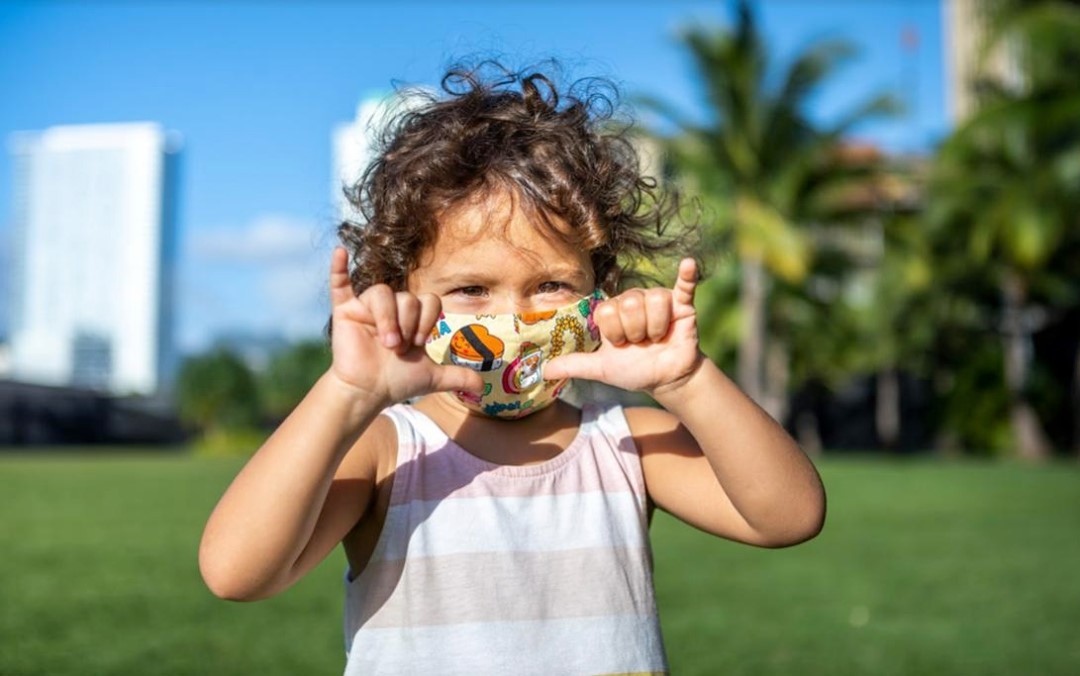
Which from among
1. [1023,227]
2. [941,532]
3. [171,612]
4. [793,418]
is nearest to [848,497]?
[941,532]

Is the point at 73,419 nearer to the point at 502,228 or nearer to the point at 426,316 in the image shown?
the point at 502,228

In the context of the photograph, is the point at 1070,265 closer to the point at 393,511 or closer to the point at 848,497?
the point at 848,497

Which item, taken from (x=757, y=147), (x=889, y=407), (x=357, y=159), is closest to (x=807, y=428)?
(x=889, y=407)

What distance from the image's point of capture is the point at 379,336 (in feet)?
4.82

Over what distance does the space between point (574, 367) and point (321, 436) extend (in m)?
0.36

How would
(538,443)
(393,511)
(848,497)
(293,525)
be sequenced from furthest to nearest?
(848,497) < (538,443) < (393,511) < (293,525)

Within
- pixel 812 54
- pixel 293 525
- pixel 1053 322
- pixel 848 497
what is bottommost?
pixel 848 497

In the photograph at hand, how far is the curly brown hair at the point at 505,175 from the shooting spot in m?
1.83

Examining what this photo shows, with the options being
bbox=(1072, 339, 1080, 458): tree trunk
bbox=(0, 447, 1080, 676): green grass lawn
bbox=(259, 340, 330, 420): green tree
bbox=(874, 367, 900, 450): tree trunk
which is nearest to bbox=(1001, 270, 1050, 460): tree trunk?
bbox=(1072, 339, 1080, 458): tree trunk

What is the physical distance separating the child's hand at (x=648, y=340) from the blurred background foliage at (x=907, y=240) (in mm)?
18260

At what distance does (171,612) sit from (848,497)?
8.76 m

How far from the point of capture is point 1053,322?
90.5 ft

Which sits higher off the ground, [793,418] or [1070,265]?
[1070,265]

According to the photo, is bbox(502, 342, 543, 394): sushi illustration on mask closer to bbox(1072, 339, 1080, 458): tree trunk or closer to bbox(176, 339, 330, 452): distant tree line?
bbox(1072, 339, 1080, 458): tree trunk
